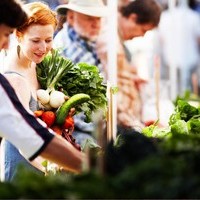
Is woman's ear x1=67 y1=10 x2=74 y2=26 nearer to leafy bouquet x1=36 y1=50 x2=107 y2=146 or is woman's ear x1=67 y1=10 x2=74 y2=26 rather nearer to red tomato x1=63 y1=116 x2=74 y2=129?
leafy bouquet x1=36 y1=50 x2=107 y2=146

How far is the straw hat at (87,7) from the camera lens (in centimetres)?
598

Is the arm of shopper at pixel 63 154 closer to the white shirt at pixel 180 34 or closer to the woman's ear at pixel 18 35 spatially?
the woman's ear at pixel 18 35

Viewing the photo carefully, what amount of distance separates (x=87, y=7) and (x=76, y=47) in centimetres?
35

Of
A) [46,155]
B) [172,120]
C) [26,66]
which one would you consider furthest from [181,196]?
[172,120]

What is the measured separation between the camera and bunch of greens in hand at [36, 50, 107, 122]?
14.2 feet

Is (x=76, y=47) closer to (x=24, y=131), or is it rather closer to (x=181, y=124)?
(x=181, y=124)

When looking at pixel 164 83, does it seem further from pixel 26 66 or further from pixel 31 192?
pixel 31 192

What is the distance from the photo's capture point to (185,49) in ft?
25.8

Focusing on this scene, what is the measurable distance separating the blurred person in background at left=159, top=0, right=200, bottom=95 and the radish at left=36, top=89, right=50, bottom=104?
11.4ft

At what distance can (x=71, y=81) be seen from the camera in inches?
175

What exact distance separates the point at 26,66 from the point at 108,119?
2.19 ft

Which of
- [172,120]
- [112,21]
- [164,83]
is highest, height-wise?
[112,21]

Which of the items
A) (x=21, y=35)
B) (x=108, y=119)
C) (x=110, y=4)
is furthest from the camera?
(x=110, y=4)

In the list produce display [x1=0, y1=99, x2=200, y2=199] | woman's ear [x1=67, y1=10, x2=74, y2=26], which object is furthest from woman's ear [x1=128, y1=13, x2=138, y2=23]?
produce display [x1=0, y1=99, x2=200, y2=199]
